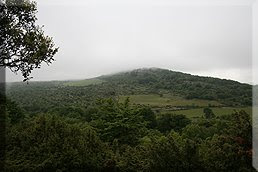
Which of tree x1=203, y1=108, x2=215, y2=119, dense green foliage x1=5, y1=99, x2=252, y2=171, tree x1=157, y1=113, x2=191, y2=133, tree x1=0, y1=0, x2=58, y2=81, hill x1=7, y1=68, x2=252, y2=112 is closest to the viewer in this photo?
tree x1=0, y1=0, x2=58, y2=81

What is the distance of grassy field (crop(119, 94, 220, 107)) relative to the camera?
225 ft

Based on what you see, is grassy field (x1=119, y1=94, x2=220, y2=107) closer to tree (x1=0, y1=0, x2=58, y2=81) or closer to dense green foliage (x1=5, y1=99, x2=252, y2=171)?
dense green foliage (x1=5, y1=99, x2=252, y2=171)

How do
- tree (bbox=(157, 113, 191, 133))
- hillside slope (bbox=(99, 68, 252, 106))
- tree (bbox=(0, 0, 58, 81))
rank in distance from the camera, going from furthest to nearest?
hillside slope (bbox=(99, 68, 252, 106)), tree (bbox=(157, 113, 191, 133)), tree (bbox=(0, 0, 58, 81))

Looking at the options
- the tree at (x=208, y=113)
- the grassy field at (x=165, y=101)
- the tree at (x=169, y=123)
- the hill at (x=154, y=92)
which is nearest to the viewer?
the tree at (x=169, y=123)

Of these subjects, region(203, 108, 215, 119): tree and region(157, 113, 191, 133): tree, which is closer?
region(157, 113, 191, 133): tree

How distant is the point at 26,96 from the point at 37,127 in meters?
48.1

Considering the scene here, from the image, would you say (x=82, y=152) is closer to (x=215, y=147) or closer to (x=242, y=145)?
(x=215, y=147)

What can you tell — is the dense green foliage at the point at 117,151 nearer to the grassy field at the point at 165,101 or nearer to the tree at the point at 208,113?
A: the tree at the point at 208,113

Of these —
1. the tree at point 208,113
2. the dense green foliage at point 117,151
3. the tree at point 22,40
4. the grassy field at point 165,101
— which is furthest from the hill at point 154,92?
the tree at point 22,40

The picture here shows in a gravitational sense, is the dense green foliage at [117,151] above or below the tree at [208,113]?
above

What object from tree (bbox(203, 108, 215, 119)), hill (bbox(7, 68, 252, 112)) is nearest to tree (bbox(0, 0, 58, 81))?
hill (bbox(7, 68, 252, 112))

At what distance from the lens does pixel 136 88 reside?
8850cm

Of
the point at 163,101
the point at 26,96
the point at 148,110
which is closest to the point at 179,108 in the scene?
the point at 163,101

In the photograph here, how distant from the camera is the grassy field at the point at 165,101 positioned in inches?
2696
